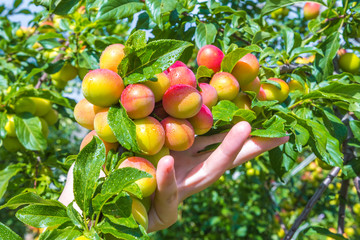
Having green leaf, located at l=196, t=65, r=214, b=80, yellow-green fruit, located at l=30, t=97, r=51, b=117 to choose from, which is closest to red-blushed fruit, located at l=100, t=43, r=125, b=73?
green leaf, located at l=196, t=65, r=214, b=80

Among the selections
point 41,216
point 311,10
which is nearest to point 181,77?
point 41,216

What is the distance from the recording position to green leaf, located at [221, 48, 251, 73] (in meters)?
0.75

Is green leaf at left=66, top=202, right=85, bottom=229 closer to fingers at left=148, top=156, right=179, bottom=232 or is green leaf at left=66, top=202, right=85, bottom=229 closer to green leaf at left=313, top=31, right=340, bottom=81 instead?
fingers at left=148, top=156, right=179, bottom=232

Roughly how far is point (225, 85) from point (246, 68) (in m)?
0.08

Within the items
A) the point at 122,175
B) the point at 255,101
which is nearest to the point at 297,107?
the point at 255,101

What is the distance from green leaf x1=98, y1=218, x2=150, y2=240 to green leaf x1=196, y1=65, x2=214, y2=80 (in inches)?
16.9

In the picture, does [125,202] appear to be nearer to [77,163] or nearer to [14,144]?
[77,163]

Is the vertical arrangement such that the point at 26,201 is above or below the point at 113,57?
below

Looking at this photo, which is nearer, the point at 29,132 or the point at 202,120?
the point at 202,120

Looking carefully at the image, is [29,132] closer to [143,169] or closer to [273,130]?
[143,169]

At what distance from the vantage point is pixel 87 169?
0.58 metres

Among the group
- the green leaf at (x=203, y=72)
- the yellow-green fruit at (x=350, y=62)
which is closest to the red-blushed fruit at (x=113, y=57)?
the green leaf at (x=203, y=72)

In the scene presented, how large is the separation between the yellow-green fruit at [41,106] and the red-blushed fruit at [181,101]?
0.93 metres

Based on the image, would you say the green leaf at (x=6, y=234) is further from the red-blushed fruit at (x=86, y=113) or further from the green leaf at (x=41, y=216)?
the red-blushed fruit at (x=86, y=113)
